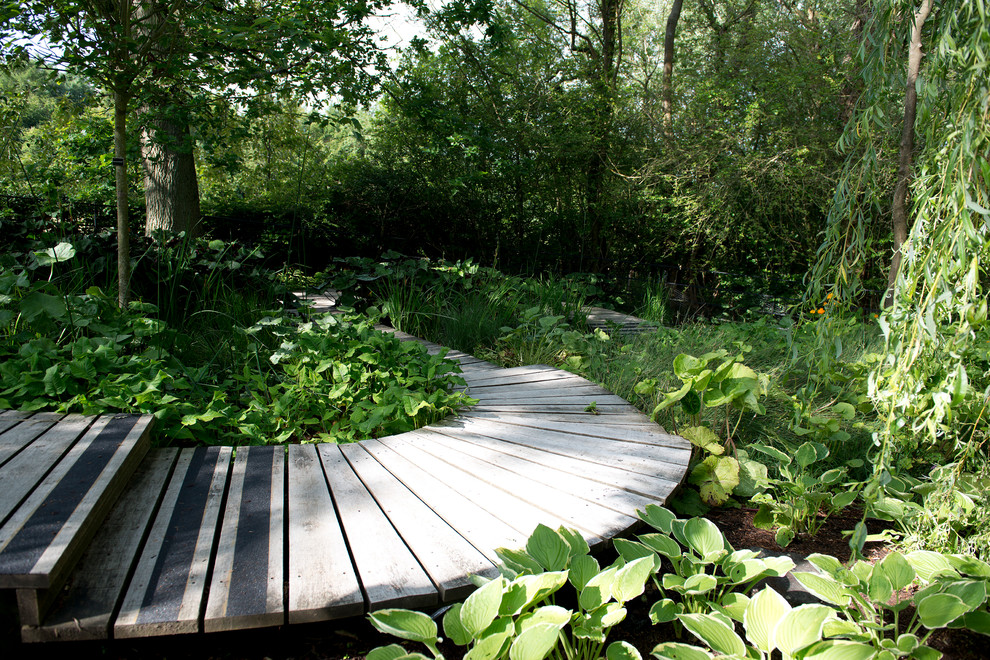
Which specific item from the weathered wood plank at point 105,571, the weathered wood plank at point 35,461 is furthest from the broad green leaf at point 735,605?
the weathered wood plank at point 35,461

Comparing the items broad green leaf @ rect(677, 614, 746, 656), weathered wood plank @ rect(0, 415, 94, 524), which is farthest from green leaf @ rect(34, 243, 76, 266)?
broad green leaf @ rect(677, 614, 746, 656)

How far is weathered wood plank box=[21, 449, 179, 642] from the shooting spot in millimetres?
1149

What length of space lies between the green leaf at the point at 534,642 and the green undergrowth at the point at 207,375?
1271 mm

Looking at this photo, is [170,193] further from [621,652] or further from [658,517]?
[621,652]

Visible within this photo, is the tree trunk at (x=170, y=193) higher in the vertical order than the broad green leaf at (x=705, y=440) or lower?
higher

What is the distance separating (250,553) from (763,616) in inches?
44.2

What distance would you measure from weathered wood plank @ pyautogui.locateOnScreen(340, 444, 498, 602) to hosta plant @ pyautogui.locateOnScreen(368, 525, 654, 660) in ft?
0.31

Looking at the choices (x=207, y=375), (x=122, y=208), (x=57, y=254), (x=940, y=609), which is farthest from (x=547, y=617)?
(x=122, y=208)

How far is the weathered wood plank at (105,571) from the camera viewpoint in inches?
45.3

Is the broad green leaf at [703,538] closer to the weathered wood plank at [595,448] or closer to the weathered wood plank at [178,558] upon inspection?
the weathered wood plank at [595,448]

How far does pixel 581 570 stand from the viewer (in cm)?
130

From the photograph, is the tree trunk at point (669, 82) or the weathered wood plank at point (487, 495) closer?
the weathered wood plank at point (487, 495)

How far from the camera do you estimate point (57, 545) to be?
4.01ft

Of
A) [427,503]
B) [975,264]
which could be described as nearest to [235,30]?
[427,503]
